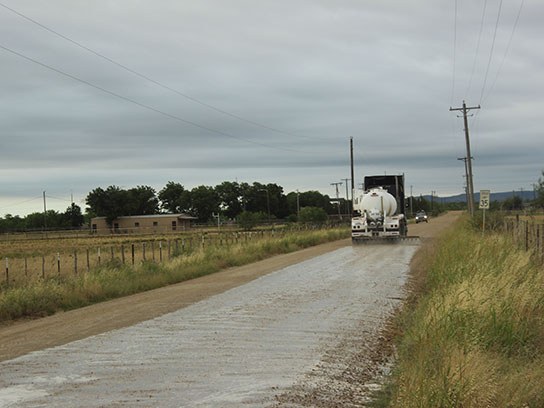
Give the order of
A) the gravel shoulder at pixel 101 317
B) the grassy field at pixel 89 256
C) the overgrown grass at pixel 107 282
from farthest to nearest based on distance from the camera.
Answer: the grassy field at pixel 89 256 < the overgrown grass at pixel 107 282 < the gravel shoulder at pixel 101 317

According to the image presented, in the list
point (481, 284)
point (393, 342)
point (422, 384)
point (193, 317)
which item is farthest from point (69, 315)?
point (422, 384)

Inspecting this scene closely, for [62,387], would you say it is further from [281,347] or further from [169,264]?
[169,264]

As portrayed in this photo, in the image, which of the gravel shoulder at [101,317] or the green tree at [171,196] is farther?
the green tree at [171,196]

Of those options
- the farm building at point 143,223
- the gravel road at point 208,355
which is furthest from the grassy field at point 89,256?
the farm building at point 143,223

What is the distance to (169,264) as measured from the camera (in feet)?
78.3

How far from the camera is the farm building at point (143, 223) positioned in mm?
122188

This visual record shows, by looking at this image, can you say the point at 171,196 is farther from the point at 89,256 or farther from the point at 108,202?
the point at 89,256

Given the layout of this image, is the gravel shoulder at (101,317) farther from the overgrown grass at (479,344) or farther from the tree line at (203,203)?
the tree line at (203,203)

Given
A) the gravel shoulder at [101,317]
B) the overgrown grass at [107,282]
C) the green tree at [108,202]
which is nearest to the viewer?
the gravel shoulder at [101,317]

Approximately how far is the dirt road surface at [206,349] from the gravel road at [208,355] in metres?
0.02

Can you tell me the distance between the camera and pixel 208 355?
29.8ft

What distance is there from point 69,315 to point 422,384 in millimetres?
9899

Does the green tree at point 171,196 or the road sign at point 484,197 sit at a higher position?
the green tree at point 171,196

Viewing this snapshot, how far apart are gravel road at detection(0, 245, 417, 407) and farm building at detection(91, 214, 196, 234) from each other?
352 ft
